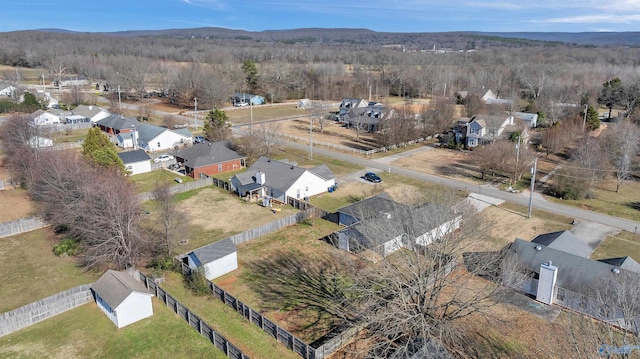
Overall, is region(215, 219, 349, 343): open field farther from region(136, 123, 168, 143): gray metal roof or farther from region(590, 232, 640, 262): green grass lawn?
region(136, 123, 168, 143): gray metal roof

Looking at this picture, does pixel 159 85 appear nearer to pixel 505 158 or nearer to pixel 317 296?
pixel 505 158

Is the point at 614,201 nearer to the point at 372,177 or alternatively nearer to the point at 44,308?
the point at 372,177

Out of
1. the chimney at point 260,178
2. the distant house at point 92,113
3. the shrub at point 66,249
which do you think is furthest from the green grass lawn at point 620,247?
the distant house at point 92,113

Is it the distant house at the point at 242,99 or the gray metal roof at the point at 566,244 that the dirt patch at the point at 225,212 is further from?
the distant house at the point at 242,99

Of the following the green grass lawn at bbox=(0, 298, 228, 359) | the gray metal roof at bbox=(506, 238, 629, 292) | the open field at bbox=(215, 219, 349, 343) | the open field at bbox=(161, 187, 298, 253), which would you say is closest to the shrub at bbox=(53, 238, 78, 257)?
the open field at bbox=(161, 187, 298, 253)

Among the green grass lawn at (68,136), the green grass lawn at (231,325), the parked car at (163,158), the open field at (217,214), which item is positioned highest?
the green grass lawn at (68,136)

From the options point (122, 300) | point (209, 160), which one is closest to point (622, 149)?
point (209, 160)

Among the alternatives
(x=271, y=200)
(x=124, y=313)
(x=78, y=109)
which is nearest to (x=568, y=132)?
(x=271, y=200)

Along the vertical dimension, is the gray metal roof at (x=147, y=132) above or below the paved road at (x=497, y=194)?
above
